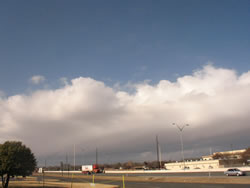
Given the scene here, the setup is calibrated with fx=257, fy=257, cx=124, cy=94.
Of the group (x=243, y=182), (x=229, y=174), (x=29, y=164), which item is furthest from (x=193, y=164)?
(x=29, y=164)

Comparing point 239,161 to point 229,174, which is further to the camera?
point 239,161

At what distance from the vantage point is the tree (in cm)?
3259

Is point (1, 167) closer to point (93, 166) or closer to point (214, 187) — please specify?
point (214, 187)

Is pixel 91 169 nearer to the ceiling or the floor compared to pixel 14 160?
nearer to the floor

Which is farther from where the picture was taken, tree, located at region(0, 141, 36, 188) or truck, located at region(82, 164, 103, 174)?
truck, located at region(82, 164, 103, 174)

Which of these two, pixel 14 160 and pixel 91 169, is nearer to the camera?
pixel 14 160

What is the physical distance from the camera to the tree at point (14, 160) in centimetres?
3259

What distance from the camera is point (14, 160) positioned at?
108 feet

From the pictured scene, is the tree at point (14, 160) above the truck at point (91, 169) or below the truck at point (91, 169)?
above

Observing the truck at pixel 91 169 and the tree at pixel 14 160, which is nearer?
the tree at pixel 14 160

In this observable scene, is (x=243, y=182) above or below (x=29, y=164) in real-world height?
below

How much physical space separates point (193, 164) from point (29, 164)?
334 feet

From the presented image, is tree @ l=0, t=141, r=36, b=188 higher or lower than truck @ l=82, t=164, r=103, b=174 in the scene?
higher

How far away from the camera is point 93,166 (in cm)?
10650
